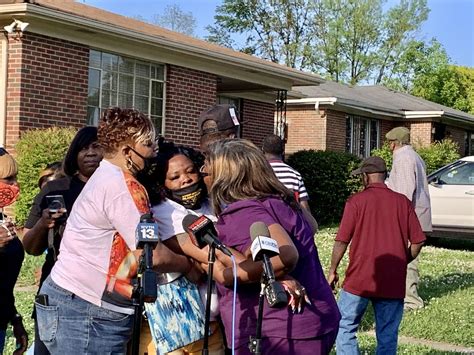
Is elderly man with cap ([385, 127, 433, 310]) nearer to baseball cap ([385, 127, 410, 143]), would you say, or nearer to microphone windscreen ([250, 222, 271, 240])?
baseball cap ([385, 127, 410, 143])

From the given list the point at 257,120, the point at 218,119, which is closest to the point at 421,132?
the point at 257,120

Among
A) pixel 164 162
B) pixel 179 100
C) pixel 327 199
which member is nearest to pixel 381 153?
pixel 327 199

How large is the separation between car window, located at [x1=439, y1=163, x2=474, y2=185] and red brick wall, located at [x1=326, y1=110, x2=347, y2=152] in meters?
10.2

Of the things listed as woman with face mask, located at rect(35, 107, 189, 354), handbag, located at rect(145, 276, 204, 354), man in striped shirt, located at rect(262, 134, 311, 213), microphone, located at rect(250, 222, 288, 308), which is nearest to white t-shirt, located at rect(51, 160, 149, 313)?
woman with face mask, located at rect(35, 107, 189, 354)

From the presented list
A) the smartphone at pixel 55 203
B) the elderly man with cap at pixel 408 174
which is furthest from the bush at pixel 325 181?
the smartphone at pixel 55 203

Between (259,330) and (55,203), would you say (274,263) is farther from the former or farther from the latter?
(55,203)

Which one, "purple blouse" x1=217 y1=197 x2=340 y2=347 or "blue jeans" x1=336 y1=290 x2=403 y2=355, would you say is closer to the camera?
"purple blouse" x1=217 y1=197 x2=340 y2=347

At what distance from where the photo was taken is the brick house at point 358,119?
2676 cm

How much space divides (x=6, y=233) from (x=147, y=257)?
5.15 ft

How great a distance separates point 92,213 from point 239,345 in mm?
912

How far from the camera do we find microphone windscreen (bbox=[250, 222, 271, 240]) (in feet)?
10.5

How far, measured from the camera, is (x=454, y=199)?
16234mm

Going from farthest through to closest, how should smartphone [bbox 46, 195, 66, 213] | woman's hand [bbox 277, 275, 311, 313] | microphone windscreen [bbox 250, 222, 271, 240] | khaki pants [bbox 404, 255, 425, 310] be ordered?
khaki pants [bbox 404, 255, 425, 310] < smartphone [bbox 46, 195, 66, 213] < woman's hand [bbox 277, 275, 311, 313] < microphone windscreen [bbox 250, 222, 271, 240]

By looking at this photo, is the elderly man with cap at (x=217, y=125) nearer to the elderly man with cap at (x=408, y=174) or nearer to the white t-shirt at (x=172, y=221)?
the white t-shirt at (x=172, y=221)
